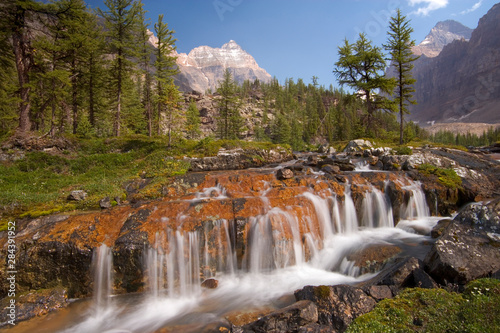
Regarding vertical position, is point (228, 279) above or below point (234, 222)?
below

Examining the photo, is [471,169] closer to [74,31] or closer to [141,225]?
[141,225]

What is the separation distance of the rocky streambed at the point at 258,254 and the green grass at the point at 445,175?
2872mm

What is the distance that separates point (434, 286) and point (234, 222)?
6.26m

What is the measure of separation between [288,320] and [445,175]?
1521 centimetres

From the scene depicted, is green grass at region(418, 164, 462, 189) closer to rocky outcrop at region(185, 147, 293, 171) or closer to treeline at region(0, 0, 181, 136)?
rocky outcrop at region(185, 147, 293, 171)

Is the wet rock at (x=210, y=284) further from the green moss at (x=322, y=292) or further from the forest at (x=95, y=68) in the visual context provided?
the forest at (x=95, y=68)

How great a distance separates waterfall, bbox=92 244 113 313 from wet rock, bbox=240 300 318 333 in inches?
207

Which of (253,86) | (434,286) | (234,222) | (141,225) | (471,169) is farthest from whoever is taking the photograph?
(253,86)

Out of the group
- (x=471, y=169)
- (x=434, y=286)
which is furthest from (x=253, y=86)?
(x=434, y=286)

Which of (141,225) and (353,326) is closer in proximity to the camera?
(353,326)

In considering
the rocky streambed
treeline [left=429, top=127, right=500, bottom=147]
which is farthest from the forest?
treeline [left=429, top=127, right=500, bottom=147]

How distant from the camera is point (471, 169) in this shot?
1655cm

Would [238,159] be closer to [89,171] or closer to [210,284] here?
[89,171]

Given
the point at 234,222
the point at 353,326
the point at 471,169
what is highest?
the point at 471,169
